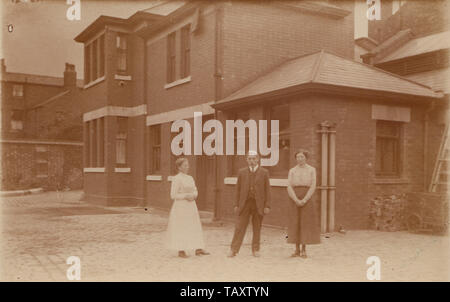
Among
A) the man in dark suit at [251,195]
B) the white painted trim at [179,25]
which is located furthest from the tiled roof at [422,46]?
the man in dark suit at [251,195]

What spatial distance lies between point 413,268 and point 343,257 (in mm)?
1275

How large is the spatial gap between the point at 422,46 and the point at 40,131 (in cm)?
2816

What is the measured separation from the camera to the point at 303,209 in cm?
902

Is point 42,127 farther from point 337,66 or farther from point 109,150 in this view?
point 337,66

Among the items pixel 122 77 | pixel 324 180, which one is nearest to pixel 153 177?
pixel 122 77

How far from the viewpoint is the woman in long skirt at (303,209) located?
8.97 meters

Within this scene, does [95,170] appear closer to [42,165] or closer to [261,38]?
[261,38]

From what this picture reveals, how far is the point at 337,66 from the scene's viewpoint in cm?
1365

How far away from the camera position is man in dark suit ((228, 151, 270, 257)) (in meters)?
8.95

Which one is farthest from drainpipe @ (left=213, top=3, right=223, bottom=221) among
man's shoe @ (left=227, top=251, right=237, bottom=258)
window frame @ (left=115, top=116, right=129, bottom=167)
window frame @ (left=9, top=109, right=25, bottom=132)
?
window frame @ (left=9, top=109, right=25, bottom=132)

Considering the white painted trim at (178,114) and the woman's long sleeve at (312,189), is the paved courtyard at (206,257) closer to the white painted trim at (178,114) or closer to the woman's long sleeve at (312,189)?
the woman's long sleeve at (312,189)

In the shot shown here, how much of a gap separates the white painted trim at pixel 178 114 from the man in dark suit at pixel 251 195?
22.8ft

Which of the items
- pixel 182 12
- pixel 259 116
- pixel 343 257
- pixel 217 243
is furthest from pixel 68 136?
pixel 343 257

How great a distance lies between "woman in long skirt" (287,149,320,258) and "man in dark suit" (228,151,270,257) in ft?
1.69
